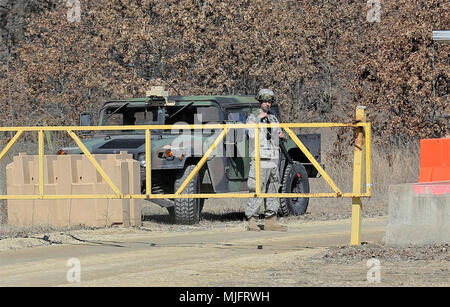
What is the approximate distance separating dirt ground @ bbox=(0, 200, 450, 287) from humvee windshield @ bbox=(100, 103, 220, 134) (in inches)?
62.1

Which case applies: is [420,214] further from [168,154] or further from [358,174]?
[168,154]

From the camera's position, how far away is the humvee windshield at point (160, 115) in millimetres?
16484

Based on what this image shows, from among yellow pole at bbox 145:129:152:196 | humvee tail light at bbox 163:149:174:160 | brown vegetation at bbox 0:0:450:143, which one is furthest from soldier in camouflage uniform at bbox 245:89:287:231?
brown vegetation at bbox 0:0:450:143

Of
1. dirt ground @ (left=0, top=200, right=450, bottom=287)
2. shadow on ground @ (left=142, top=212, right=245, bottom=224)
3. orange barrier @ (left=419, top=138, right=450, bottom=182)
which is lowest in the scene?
dirt ground @ (left=0, top=200, right=450, bottom=287)

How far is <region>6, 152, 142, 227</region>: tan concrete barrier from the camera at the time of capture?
1540 cm

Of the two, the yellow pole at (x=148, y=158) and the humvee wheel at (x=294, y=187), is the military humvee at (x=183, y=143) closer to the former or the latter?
the humvee wheel at (x=294, y=187)

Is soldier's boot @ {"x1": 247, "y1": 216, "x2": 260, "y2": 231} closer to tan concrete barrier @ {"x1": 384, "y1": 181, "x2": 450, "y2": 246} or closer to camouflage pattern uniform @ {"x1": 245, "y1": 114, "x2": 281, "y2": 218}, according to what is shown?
camouflage pattern uniform @ {"x1": 245, "y1": 114, "x2": 281, "y2": 218}

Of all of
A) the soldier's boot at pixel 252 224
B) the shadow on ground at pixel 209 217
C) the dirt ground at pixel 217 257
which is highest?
the soldier's boot at pixel 252 224

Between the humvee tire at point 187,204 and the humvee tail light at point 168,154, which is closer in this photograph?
the humvee tail light at point 168,154

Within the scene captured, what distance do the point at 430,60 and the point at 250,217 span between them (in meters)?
12.0

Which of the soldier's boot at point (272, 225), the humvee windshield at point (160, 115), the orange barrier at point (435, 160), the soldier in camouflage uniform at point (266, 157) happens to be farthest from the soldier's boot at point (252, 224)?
the orange barrier at point (435, 160)

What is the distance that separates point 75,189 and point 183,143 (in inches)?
66.6

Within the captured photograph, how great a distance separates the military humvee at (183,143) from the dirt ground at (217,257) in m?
0.59

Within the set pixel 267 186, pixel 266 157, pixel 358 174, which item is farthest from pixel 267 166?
pixel 358 174
